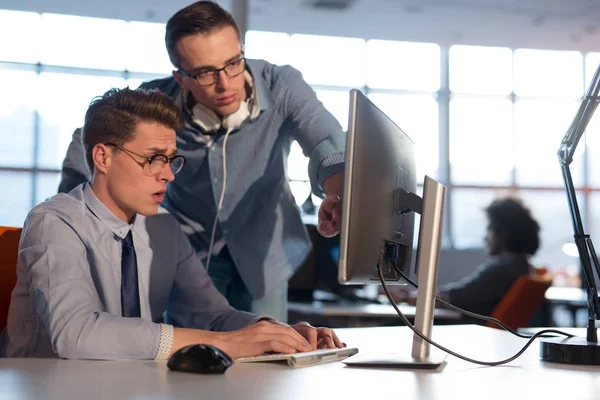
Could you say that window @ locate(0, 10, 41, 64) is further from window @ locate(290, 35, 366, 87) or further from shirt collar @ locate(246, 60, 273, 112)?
shirt collar @ locate(246, 60, 273, 112)

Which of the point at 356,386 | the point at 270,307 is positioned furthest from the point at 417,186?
the point at 270,307

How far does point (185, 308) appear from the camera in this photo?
1925mm

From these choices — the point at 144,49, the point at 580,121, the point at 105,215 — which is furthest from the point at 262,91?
the point at 144,49

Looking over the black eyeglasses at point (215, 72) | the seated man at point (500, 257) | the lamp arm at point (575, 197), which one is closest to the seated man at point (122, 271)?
the black eyeglasses at point (215, 72)

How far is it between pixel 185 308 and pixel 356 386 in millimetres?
971

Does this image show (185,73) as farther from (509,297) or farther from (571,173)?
(509,297)

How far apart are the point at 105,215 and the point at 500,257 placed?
294 centimetres

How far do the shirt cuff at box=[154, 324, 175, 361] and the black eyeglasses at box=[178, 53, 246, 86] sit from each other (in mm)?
825

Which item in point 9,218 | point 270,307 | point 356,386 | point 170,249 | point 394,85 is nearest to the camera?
point 356,386

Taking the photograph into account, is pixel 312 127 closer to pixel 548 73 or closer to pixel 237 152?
pixel 237 152

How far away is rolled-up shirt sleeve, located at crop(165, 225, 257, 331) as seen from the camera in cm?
188

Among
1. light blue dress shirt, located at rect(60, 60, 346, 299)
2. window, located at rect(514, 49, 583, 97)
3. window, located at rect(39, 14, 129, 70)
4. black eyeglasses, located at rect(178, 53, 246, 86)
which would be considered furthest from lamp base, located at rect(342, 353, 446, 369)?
window, located at rect(514, 49, 583, 97)

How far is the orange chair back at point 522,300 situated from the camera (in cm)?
345

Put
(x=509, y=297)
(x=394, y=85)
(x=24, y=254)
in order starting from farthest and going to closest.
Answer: (x=394, y=85) → (x=509, y=297) → (x=24, y=254)
